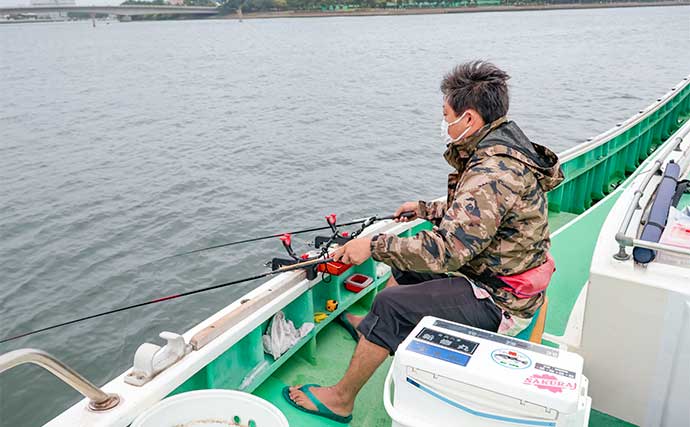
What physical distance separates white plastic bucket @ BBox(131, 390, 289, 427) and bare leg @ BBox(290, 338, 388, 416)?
0.60m

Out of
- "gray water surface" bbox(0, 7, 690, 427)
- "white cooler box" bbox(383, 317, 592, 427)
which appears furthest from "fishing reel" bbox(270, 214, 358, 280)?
"gray water surface" bbox(0, 7, 690, 427)

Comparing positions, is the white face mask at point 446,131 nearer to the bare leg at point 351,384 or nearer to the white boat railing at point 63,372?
the bare leg at point 351,384

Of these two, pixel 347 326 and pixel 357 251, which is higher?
pixel 357 251

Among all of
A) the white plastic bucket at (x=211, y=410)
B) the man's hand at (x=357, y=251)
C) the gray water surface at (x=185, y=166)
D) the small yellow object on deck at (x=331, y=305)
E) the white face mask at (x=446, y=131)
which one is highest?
the white face mask at (x=446, y=131)

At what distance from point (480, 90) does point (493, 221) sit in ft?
1.81

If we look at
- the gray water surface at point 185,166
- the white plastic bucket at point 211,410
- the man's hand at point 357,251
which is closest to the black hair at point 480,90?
the man's hand at point 357,251

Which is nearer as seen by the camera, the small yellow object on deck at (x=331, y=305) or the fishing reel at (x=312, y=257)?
the fishing reel at (x=312, y=257)

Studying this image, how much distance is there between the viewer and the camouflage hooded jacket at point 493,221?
213cm

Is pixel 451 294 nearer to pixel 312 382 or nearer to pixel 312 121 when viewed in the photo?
pixel 312 382

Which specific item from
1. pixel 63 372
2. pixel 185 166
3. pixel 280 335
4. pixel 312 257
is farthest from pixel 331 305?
pixel 185 166

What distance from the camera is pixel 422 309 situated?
237 centimetres

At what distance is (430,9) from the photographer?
7769 centimetres

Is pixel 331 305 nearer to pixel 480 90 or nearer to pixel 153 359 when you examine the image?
pixel 153 359

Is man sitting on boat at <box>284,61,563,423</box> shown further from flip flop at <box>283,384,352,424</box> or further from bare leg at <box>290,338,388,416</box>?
flip flop at <box>283,384,352,424</box>
